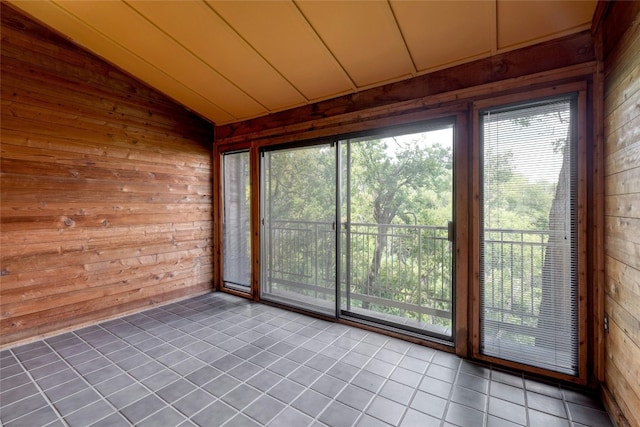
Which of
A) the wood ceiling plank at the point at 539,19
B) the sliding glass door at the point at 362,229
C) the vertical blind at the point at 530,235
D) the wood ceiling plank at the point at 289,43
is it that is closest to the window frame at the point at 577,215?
the vertical blind at the point at 530,235

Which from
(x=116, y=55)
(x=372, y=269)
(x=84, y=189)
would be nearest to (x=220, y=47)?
(x=116, y=55)

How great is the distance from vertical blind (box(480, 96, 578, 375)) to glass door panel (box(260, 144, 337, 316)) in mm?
1524

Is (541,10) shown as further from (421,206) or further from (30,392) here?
(30,392)

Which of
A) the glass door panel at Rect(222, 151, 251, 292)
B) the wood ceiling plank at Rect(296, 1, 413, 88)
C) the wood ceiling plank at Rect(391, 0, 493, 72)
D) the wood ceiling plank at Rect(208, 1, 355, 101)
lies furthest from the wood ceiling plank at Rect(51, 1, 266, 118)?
the wood ceiling plank at Rect(391, 0, 493, 72)

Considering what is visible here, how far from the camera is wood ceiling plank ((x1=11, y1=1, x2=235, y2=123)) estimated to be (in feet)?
8.29

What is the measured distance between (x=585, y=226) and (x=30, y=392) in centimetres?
388

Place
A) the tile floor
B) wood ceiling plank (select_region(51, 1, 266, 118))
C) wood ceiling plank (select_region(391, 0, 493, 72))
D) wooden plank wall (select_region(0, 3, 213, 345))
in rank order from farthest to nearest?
wooden plank wall (select_region(0, 3, 213, 345)), wood ceiling plank (select_region(51, 1, 266, 118)), wood ceiling plank (select_region(391, 0, 493, 72)), the tile floor

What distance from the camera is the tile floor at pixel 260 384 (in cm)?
177

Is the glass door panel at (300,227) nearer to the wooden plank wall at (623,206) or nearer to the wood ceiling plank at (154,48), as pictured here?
the wood ceiling plank at (154,48)

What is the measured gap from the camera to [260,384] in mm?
2090

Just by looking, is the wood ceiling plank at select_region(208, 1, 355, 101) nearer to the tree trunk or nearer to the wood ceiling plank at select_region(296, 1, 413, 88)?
the wood ceiling plank at select_region(296, 1, 413, 88)

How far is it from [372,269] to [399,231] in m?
0.63

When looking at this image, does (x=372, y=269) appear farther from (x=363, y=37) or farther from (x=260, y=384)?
(x=363, y=37)

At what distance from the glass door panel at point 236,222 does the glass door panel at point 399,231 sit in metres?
1.50
